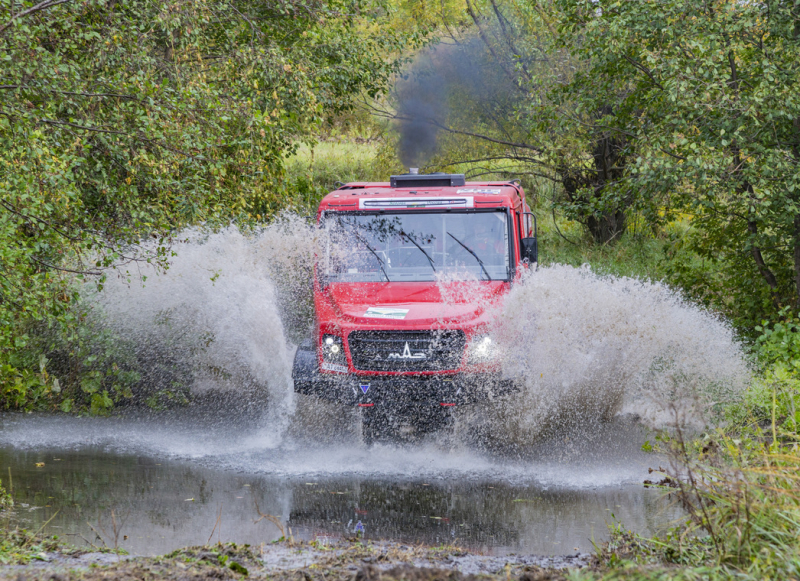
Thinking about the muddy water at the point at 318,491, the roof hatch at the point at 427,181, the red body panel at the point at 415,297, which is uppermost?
the roof hatch at the point at 427,181

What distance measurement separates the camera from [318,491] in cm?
645

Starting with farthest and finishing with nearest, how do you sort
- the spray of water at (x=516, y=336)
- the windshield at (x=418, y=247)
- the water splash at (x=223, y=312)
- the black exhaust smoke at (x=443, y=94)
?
the black exhaust smoke at (x=443, y=94) < the water splash at (x=223, y=312) < the windshield at (x=418, y=247) < the spray of water at (x=516, y=336)

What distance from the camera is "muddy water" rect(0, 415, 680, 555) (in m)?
5.39

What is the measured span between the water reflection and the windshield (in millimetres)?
2231

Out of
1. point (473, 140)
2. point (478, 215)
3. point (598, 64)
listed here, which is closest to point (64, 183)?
point (478, 215)

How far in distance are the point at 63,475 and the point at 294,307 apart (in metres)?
3.88

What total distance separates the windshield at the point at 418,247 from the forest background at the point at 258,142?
6.36ft

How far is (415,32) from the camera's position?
17.5m

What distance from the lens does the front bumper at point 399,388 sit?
7.15 meters

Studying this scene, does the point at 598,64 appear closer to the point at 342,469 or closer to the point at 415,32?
the point at 415,32

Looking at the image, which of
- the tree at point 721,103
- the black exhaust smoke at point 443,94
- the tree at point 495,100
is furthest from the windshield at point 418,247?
the black exhaust smoke at point 443,94

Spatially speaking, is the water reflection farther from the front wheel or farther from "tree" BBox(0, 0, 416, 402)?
"tree" BBox(0, 0, 416, 402)

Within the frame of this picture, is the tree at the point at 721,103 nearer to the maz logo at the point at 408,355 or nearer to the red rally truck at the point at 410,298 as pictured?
the red rally truck at the point at 410,298

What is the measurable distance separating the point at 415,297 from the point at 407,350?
0.65 meters
